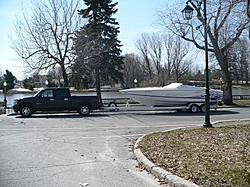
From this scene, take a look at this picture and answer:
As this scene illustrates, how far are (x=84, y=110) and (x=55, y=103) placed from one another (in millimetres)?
1940

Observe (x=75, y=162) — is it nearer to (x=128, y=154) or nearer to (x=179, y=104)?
(x=128, y=154)

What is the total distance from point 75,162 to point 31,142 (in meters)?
3.28

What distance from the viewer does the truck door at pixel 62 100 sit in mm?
19031

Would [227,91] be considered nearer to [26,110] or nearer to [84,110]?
[84,110]

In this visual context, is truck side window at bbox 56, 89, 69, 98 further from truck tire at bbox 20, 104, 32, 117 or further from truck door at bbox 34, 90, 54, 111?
truck tire at bbox 20, 104, 32, 117

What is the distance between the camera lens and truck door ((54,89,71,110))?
749 inches

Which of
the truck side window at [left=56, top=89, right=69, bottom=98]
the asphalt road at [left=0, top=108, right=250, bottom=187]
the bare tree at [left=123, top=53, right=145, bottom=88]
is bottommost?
the asphalt road at [left=0, top=108, right=250, bottom=187]

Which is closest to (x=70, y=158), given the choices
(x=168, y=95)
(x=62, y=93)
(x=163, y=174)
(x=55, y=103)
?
(x=163, y=174)

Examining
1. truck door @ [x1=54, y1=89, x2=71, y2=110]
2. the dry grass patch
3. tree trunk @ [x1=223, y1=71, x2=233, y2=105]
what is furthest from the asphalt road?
tree trunk @ [x1=223, y1=71, x2=233, y2=105]

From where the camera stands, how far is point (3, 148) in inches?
351

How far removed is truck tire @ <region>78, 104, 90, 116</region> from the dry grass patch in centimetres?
960

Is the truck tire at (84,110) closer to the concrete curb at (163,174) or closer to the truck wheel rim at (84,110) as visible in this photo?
the truck wheel rim at (84,110)

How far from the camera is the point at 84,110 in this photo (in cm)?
1948

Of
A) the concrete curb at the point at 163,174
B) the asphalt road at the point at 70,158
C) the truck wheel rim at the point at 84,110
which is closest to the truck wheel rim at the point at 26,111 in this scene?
the truck wheel rim at the point at 84,110
